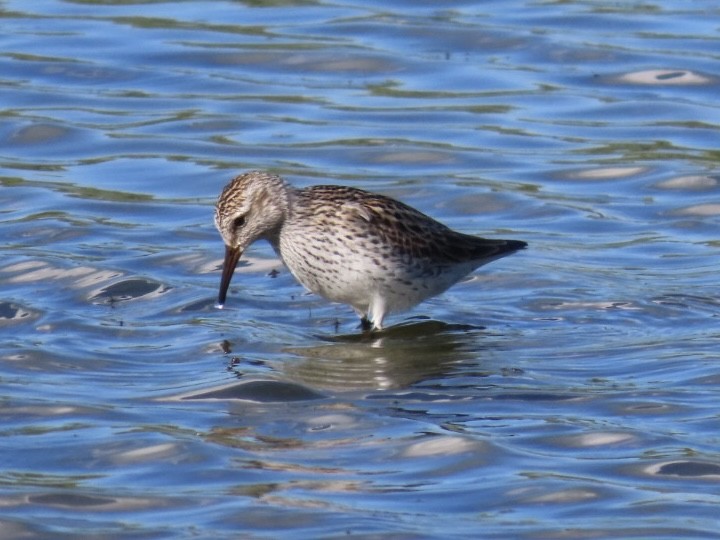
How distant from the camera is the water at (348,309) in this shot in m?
8.50

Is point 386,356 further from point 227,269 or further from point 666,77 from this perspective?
point 666,77

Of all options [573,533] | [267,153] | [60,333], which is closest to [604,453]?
[573,533]

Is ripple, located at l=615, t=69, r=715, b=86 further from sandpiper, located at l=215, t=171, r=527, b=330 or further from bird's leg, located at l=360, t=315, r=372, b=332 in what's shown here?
bird's leg, located at l=360, t=315, r=372, b=332

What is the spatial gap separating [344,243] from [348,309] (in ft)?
3.93

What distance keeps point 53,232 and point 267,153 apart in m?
3.15

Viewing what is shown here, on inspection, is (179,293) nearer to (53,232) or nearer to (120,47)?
(53,232)

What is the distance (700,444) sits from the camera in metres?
9.12

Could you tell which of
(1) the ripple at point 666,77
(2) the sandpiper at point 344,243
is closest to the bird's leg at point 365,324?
(2) the sandpiper at point 344,243

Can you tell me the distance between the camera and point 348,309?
12.7 m

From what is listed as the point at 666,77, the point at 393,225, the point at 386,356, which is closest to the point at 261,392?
the point at 386,356

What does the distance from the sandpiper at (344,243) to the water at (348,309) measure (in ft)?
1.03

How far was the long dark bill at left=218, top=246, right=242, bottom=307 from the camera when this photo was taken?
1173 cm

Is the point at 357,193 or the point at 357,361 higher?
the point at 357,193

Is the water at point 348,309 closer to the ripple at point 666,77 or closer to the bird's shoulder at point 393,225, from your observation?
the ripple at point 666,77
